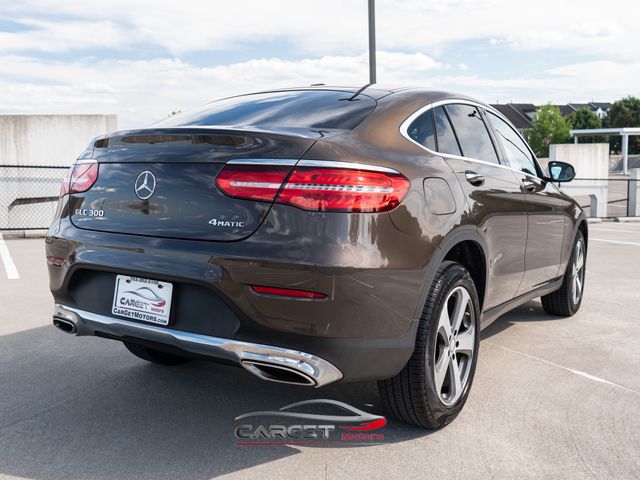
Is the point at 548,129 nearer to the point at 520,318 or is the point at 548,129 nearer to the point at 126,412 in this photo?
the point at 520,318

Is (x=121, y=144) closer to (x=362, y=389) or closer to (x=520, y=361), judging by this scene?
(x=362, y=389)

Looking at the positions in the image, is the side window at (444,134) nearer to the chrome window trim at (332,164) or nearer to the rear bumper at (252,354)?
the chrome window trim at (332,164)

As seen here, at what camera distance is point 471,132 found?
404 cm

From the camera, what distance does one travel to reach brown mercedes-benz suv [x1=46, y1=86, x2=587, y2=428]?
8.93ft

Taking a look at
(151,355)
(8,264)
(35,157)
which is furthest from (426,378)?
(35,157)

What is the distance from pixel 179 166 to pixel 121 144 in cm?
44

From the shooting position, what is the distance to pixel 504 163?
4355mm

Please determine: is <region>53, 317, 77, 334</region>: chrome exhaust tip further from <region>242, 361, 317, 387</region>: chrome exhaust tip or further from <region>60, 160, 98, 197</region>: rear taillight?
<region>242, 361, 317, 387</region>: chrome exhaust tip

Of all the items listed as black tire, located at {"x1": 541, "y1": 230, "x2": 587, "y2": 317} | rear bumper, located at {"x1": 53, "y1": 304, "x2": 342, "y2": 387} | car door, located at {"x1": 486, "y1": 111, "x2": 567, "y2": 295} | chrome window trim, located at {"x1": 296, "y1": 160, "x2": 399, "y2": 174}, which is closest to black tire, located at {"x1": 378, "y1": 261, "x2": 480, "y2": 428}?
rear bumper, located at {"x1": 53, "y1": 304, "x2": 342, "y2": 387}

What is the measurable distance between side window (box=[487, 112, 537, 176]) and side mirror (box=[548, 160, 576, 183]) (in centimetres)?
33

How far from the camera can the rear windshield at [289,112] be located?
125 inches

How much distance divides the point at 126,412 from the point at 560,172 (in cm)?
361

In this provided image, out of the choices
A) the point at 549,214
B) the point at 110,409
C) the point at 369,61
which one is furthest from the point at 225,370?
the point at 369,61

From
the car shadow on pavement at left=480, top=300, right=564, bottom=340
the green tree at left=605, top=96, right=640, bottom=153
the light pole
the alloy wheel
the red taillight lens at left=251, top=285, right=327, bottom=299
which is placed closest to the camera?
the red taillight lens at left=251, top=285, right=327, bottom=299
